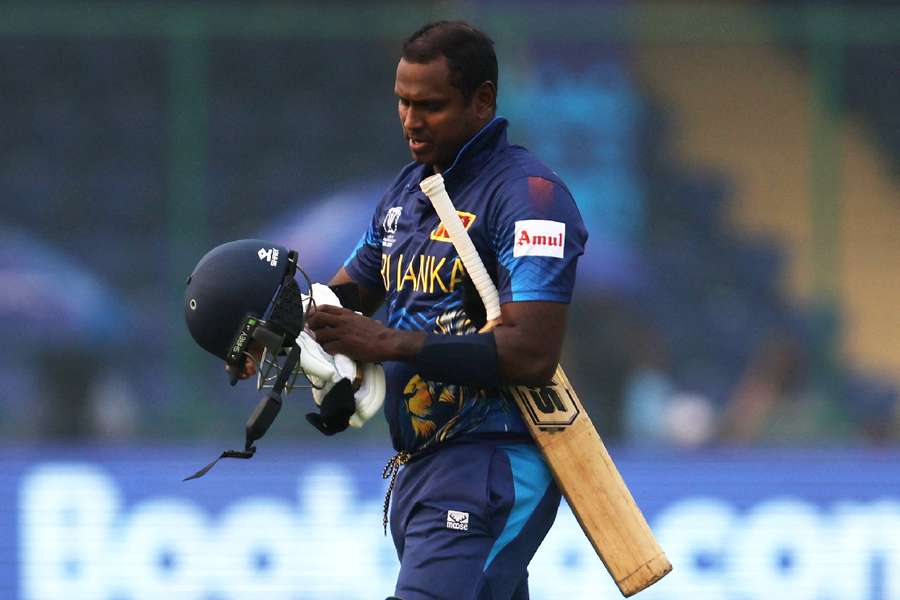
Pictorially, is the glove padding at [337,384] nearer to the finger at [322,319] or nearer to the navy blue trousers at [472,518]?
the finger at [322,319]

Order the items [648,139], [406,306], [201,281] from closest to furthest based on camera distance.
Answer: [201,281], [406,306], [648,139]

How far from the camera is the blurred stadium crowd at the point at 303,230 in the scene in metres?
7.73

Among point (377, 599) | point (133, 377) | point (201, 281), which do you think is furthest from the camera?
point (133, 377)

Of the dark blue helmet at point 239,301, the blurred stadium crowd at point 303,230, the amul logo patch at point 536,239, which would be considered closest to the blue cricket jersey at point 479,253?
the amul logo patch at point 536,239

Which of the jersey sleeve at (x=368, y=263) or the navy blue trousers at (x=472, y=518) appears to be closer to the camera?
the navy blue trousers at (x=472, y=518)

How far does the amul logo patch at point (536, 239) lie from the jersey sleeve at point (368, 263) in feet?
Result: 2.01

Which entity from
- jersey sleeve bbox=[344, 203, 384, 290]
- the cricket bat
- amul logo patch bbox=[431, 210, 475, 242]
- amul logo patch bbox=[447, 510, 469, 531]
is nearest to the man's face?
amul logo patch bbox=[431, 210, 475, 242]

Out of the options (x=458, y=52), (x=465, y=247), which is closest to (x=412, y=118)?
(x=458, y=52)

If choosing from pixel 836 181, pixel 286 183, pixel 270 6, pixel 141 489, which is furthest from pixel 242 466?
pixel 836 181

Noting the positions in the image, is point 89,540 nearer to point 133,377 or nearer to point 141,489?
point 141,489

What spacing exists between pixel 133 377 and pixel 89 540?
93 cm

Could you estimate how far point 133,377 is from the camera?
304 inches

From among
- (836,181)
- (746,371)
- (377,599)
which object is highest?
(836,181)

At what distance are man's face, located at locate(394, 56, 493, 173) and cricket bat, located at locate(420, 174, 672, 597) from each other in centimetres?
61
